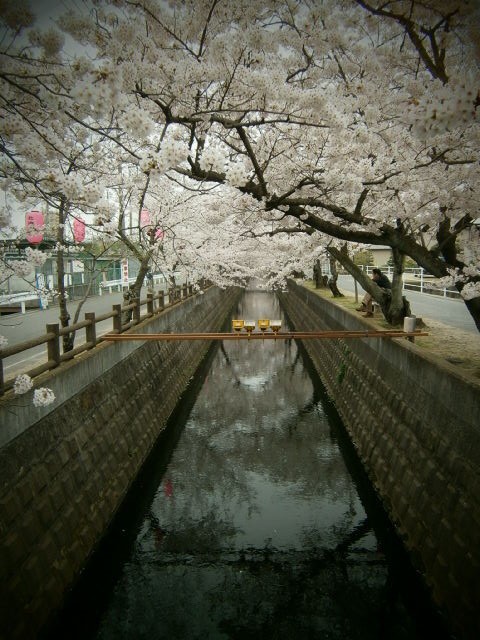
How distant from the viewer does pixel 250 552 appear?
7957mm

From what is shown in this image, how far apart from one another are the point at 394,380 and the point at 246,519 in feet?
15.5

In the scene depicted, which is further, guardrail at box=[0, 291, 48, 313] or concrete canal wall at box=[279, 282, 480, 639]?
guardrail at box=[0, 291, 48, 313]

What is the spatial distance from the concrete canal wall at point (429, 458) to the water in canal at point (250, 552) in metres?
0.59

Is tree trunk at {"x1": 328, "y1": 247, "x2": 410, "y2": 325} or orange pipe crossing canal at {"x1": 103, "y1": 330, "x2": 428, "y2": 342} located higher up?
tree trunk at {"x1": 328, "y1": 247, "x2": 410, "y2": 325}

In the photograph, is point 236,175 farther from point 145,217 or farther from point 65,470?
point 145,217

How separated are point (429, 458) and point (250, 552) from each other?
143 inches

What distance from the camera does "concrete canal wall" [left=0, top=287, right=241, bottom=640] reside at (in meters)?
5.52

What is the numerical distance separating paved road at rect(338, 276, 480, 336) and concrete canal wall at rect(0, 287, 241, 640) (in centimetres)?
1093

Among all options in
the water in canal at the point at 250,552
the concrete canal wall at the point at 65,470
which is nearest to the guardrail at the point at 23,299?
the concrete canal wall at the point at 65,470

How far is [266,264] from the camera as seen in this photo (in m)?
41.8

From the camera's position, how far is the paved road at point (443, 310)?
15898 millimetres

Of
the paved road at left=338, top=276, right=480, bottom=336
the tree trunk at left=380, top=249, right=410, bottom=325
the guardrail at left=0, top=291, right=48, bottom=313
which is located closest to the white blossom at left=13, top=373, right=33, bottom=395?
the tree trunk at left=380, top=249, right=410, bottom=325

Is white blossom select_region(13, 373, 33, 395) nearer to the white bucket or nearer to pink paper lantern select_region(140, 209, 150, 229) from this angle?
the white bucket

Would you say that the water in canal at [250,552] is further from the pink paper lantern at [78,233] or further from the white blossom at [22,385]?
the pink paper lantern at [78,233]
